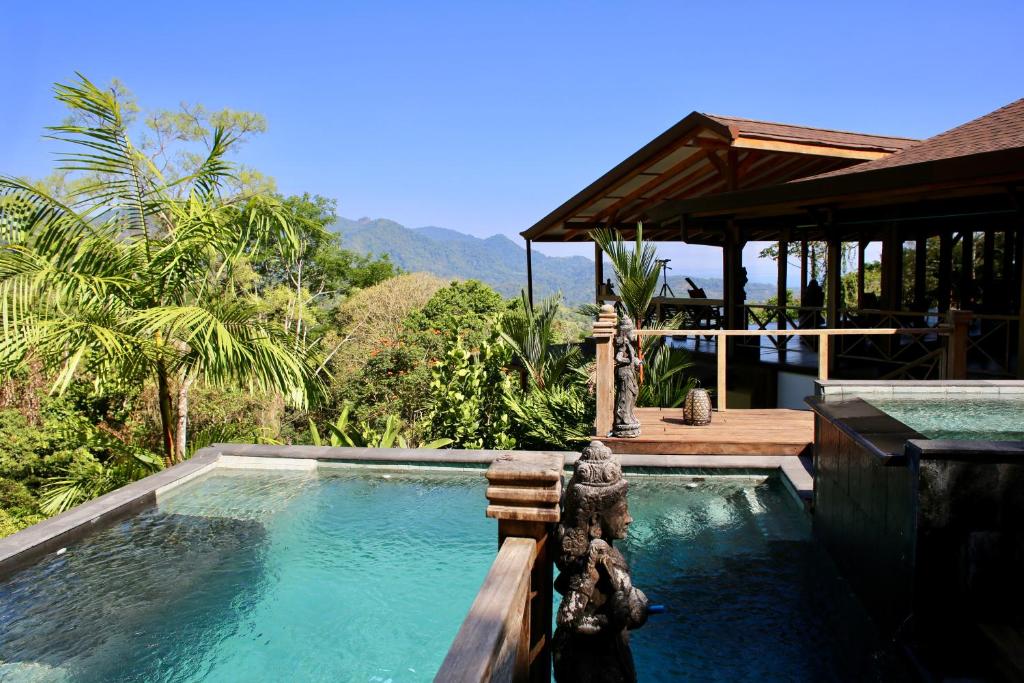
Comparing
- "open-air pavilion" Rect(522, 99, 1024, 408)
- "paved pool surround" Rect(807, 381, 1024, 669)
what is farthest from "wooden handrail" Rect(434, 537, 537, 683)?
"open-air pavilion" Rect(522, 99, 1024, 408)

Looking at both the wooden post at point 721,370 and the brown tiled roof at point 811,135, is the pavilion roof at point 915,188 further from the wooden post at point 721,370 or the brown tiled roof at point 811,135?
the wooden post at point 721,370

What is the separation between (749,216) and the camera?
1194 cm

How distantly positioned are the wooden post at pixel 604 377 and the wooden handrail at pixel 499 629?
4.86 metres

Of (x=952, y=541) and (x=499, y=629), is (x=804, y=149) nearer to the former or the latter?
(x=952, y=541)

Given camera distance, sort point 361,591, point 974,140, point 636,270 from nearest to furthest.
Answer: point 361,591
point 974,140
point 636,270

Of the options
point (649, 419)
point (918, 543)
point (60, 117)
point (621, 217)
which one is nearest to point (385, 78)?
point (60, 117)

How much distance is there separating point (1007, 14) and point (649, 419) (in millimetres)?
19695

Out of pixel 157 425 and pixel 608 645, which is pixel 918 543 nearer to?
pixel 608 645

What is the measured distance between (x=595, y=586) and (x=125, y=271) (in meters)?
6.00

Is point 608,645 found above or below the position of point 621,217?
below

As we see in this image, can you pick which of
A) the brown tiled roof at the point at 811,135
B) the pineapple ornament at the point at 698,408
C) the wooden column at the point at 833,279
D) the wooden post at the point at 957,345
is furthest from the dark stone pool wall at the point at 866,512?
the wooden column at the point at 833,279

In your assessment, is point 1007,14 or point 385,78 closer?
point 1007,14

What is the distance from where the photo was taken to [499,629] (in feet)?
6.59

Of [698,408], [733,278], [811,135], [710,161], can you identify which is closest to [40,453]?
[698,408]
